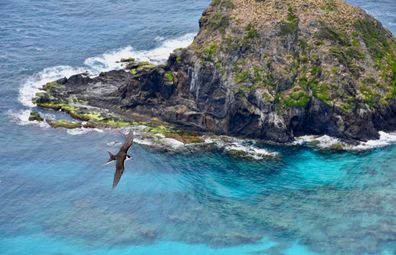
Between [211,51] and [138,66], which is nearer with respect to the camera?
[211,51]

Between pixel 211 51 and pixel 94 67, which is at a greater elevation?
pixel 211 51

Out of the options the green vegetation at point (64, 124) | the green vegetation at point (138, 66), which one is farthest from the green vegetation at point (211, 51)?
the green vegetation at point (64, 124)

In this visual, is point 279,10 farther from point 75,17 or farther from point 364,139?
point 75,17

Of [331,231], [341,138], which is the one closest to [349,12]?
[341,138]

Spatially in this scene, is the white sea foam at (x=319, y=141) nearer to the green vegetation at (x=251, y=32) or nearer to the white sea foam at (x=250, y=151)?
the white sea foam at (x=250, y=151)

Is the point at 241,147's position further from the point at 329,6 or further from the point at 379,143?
the point at 329,6

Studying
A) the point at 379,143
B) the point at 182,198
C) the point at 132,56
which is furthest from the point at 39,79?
the point at 379,143

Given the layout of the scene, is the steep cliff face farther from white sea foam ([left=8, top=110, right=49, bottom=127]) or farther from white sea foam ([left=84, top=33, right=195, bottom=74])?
white sea foam ([left=8, top=110, right=49, bottom=127])

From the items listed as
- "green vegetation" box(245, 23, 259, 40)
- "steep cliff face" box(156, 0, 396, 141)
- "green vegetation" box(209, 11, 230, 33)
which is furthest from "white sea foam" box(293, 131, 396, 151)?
"green vegetation" box(209, 11, 230, 33)
